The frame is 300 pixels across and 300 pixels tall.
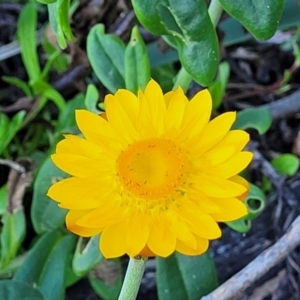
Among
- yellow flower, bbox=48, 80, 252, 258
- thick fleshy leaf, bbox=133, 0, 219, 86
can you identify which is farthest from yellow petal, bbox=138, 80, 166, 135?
thick fleshy leaf, bbox=133, 0, 219, 86

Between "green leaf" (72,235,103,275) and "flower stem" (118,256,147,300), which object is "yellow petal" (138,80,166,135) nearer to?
"flower stem" (118,256,147,300)

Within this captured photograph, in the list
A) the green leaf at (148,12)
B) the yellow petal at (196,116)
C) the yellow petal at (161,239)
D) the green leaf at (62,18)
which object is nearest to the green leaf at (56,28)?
the green leaf at (62,18)

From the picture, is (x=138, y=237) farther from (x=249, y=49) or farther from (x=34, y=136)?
(x=249, y=49)

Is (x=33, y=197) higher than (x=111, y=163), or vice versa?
(x=111, y=163)

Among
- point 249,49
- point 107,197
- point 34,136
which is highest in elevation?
point 107,197

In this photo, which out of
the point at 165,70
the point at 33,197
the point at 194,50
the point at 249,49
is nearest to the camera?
the point at 194,50

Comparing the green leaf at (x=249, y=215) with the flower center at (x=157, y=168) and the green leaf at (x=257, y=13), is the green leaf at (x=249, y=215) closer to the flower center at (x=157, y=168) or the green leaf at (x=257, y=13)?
the flower center at (x=157, y=168)

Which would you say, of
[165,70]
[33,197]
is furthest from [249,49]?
[33,197]
